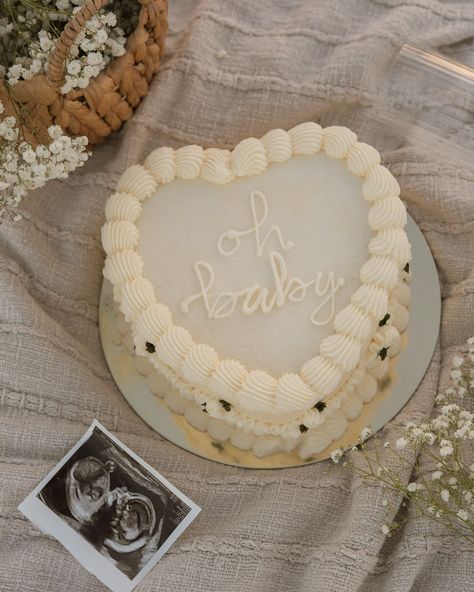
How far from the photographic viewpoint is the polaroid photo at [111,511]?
1538 millimetres

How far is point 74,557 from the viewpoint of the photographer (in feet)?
5.10

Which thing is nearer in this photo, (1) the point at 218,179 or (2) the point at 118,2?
(1) the point at 218,179


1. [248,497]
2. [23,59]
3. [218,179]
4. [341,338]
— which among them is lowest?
[248,497]

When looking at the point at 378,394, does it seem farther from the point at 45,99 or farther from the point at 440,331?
the point at 45,99

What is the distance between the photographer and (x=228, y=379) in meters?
1.39

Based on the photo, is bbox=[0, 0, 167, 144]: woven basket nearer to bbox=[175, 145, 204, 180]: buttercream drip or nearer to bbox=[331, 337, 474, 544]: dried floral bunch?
bbox=[175, 145, 204, 180]: buttercream drip

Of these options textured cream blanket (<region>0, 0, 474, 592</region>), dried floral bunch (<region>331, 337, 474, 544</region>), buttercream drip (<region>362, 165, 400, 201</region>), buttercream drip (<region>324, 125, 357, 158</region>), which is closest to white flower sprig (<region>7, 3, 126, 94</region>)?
textured cream blanket (<region>0, 0, 474, 592</region>)

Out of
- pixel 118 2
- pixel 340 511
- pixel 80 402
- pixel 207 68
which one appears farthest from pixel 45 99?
pixel 340 511

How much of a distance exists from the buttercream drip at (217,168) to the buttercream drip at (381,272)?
339 mm

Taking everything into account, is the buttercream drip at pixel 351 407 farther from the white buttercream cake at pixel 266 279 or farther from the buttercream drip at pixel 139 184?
the buttercream drip at pixel 139 184

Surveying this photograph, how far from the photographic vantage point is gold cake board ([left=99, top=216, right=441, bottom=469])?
5.16ft

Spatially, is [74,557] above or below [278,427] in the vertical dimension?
below

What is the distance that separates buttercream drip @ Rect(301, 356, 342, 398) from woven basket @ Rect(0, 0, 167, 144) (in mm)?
720

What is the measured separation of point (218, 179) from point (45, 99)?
15.3 inches
